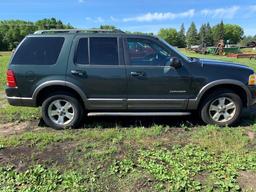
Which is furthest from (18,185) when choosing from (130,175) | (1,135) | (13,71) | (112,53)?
(112,53)

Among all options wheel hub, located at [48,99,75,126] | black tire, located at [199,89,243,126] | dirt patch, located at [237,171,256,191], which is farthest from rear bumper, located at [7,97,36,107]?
dirt patch, located at [237,171,256,191]

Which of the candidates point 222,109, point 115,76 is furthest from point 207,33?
point 115,76

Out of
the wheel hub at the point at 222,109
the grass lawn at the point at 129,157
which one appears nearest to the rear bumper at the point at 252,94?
the wheel hub at the point at 222,109

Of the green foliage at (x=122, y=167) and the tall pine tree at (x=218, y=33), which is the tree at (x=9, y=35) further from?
the green foliage at (x=122, y=167)

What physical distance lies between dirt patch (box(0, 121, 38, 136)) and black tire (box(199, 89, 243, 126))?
11.3 feet

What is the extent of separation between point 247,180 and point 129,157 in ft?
5.38

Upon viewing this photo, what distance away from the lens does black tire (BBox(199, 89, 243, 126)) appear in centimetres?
553

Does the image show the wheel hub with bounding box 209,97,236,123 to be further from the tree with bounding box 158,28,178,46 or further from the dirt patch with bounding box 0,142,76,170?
the tree with bounding box 158,28,178,46

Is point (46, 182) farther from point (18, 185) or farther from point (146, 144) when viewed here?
point (146, 144)

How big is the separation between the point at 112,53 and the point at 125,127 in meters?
1.49

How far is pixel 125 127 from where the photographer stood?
5.77 m

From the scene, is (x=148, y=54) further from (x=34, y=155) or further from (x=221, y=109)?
(x=34, y=155)

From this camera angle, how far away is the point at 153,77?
537 centimetres

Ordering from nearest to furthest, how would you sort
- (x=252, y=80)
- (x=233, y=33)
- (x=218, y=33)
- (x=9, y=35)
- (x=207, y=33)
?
(x=252, y=80), (x=9, y=35), (x=218, y=33), (x=207, y=33), (x=233, y=33)
